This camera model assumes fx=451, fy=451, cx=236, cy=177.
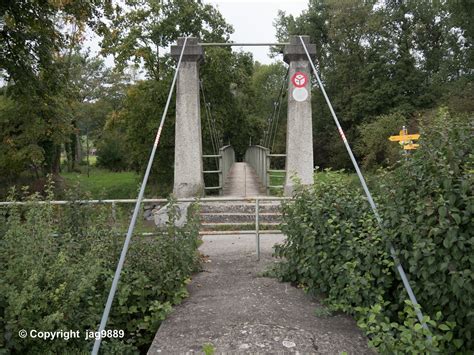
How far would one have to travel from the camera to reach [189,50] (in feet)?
29.1

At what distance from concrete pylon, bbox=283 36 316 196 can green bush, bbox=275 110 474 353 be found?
460 cm

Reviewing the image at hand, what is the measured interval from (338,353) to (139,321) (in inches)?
68.4

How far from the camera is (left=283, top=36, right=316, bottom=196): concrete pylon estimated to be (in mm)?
8961

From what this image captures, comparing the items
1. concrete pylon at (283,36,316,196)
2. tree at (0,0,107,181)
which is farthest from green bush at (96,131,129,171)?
concrete pylon at (283,36,316,196)

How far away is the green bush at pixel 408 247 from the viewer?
2715 millimetres

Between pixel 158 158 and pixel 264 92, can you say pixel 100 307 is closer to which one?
pixel 158 158

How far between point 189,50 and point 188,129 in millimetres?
1550

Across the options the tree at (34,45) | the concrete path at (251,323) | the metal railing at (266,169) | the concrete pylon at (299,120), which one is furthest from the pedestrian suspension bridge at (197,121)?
the concrete path at (251,323)

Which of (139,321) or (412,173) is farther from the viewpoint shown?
(139,321)

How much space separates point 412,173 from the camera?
3262mm

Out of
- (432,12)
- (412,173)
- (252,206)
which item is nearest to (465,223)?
(412,173)

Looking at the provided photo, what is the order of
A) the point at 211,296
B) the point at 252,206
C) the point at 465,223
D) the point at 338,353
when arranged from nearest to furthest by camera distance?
1. the point at 465,223
2. the point at 338,353
3. the point at 211,296
4. the point at 252,206

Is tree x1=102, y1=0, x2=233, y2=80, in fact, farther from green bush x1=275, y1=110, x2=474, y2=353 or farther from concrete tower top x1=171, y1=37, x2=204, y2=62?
green bush x1=275, y1=110, x2=474, y2=353

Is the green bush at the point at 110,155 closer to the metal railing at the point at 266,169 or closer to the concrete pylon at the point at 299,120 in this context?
the metal railing at the point at 266,169
